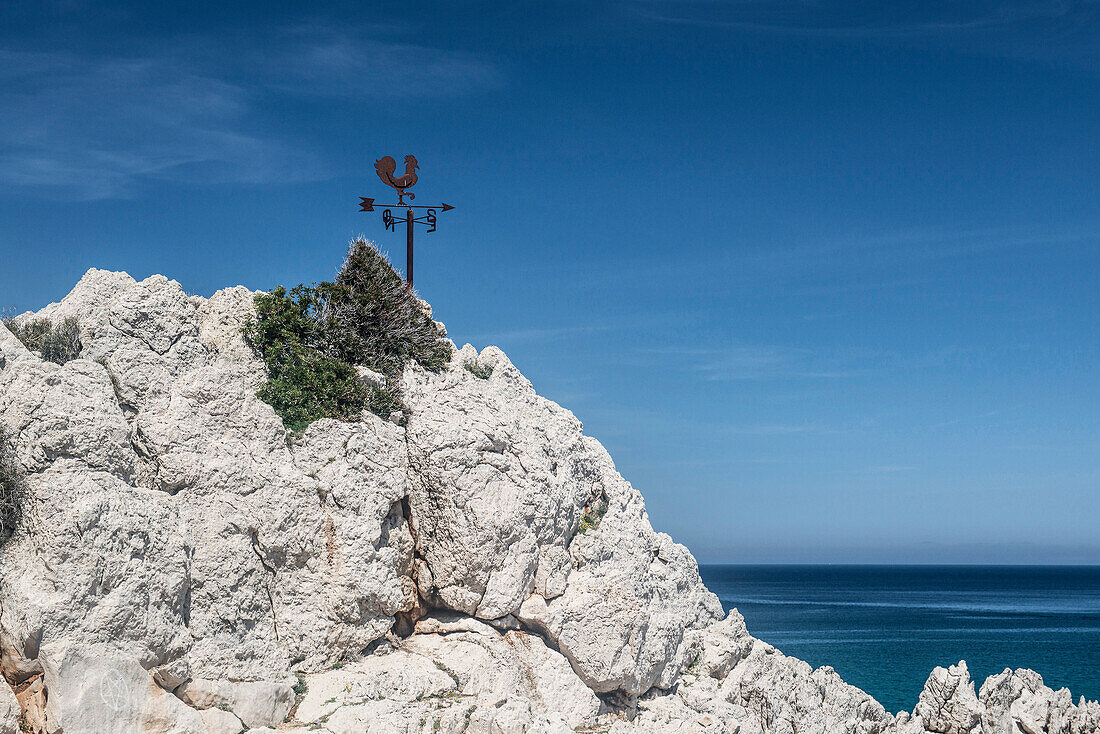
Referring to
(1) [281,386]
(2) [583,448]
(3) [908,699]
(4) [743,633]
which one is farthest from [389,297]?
(3) [908,699]

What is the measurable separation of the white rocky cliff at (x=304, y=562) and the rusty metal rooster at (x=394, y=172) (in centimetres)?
458

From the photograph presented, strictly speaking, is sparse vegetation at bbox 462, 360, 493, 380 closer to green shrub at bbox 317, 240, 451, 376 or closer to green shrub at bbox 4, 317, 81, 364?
green shrub at bbox 317, 240, 451, 376

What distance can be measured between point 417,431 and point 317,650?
4.13 metres

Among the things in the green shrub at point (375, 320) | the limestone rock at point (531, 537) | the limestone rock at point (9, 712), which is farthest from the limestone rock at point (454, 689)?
the green shrub at point (375, 320)

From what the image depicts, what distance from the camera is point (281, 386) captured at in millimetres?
15672

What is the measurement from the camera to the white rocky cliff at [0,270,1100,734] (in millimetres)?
11805

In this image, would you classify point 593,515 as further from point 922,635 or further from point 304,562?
point 922,635

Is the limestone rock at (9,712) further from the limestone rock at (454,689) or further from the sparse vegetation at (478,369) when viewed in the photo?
the sparse vegetation at (478,369)

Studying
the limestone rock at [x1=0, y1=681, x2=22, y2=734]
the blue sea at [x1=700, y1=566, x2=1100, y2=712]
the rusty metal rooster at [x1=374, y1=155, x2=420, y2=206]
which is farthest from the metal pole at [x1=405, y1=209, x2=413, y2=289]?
the blue sea at [x1=700, y1=566, x2=1100, y2=712]

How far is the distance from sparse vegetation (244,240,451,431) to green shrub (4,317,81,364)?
2891 millimetres

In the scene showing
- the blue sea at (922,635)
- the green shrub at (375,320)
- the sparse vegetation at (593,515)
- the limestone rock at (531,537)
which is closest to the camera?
the limestone rock at (531,537)

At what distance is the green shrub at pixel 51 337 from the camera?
14.1 m

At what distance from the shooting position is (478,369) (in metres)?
18.9

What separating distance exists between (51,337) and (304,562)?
214 inches
